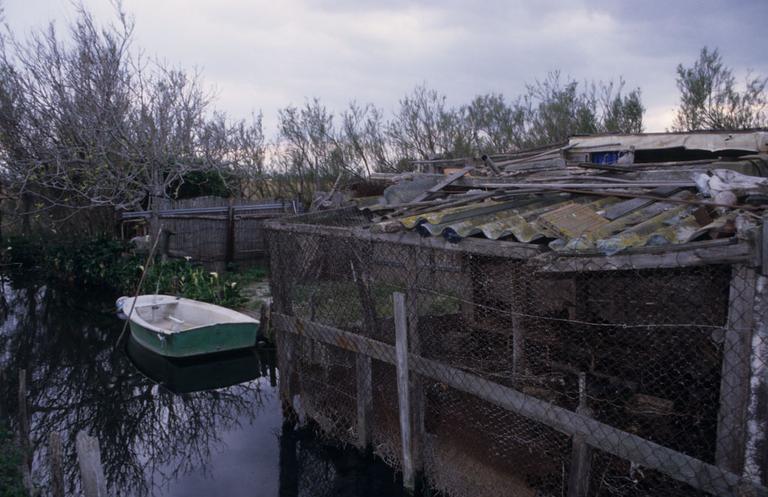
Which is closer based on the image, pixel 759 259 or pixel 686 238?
pixel 759 259

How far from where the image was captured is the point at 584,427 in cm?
398

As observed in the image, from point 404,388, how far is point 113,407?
5.80 m

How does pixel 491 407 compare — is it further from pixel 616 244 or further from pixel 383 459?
pixel 616 244

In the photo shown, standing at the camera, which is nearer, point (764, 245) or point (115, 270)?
point (764, 245)

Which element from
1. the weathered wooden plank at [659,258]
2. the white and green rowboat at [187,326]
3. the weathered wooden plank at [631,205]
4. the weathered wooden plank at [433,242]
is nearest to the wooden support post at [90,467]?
the weathered wooden plank at [433,242]

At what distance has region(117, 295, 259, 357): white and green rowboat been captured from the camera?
33.1ft

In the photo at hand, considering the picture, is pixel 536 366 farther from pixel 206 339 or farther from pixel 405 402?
pixel 206 339

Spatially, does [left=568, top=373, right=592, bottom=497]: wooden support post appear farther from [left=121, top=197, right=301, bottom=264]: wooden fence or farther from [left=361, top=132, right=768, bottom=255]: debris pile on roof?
[left=121, top=197, right=301, bottom=264]: wooden fence

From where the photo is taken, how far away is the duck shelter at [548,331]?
11.1ft

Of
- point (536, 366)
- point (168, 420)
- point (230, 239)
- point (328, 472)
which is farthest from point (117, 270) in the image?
point (536, 366)

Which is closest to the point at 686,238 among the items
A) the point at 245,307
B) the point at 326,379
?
the point at 326,379

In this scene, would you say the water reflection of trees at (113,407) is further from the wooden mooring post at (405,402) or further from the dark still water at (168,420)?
the wooden mooring post at (405,402)

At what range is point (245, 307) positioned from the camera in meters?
12.6

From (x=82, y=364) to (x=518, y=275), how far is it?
915 centimetres
